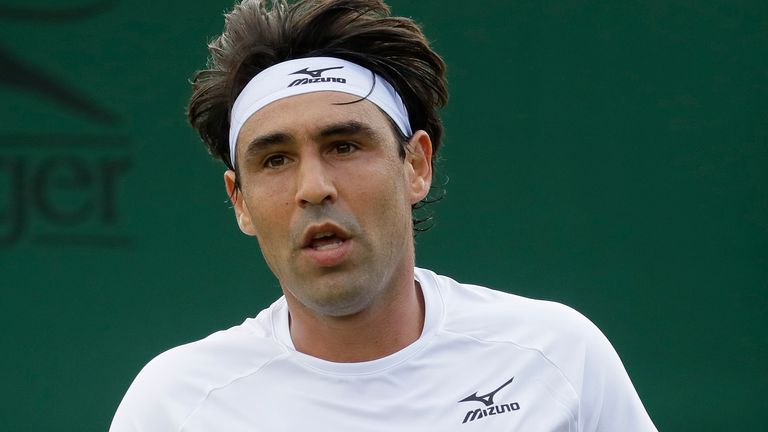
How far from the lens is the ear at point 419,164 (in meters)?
2.73

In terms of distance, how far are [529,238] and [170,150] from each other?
134cm

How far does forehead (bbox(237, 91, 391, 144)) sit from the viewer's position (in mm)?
2525

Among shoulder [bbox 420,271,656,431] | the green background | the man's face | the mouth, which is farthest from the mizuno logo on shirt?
the green background

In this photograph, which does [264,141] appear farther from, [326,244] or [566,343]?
[566,343]

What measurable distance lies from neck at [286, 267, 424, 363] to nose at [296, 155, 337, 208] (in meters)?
0.26

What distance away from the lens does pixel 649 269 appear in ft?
15.9

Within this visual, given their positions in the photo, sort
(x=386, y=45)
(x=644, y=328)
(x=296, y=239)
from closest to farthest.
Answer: (x=296, y=239) → (x=386, y=45) → (x=644, y=328)

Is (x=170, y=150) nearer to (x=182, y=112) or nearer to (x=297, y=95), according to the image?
(x=182, y=112)

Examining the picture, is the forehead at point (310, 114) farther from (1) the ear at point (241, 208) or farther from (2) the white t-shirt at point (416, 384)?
(2) the white t-shirt at point (416, 384)

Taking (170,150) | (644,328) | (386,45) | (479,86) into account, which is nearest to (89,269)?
(170,150)

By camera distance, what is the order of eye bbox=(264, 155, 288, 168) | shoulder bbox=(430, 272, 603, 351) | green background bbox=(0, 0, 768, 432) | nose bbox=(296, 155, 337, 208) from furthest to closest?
green background bbox=(0, 0, 768, 432) < shoulder bbox=(430, 272, 603, 351) < eye bbox=(264, 155, 288, 168) < nose bbox=(296, 155, 337, 208)

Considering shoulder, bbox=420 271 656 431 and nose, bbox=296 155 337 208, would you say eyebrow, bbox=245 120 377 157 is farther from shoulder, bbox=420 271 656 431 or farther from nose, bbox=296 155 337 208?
shoulder, bbox=420 271 656 431

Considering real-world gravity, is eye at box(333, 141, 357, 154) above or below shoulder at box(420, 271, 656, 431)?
above

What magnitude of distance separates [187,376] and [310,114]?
0.55 meters
